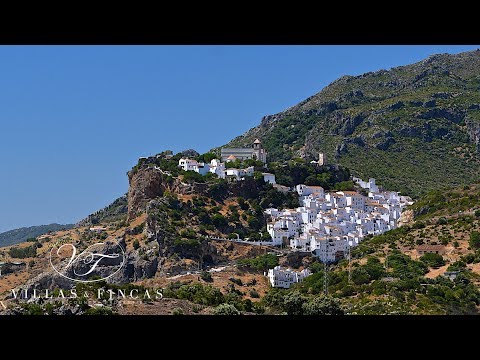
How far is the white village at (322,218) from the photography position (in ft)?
80.6

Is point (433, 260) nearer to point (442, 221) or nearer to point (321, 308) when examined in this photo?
point (442, 221)

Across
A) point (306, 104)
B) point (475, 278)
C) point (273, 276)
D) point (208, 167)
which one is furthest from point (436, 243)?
point (306, 104)

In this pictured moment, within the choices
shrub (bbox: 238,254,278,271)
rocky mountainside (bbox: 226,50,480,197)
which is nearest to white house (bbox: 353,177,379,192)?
rocky mountainside (bbox: 226,50,480,197)

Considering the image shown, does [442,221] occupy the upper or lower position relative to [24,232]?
lower

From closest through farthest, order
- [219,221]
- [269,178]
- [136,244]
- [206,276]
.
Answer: [206,276] → [136,244] → [219,221] → [269,178]

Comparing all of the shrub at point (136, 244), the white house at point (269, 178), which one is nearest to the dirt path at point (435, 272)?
the shrub at point (136, 244)

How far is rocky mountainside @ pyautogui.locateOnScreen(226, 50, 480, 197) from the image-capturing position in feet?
132

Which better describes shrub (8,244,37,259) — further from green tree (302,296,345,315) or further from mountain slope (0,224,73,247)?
mountain slope (0,224,73,247)

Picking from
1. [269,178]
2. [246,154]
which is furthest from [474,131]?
[269,178]

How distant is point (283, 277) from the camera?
21812mm

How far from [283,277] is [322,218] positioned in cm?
631
